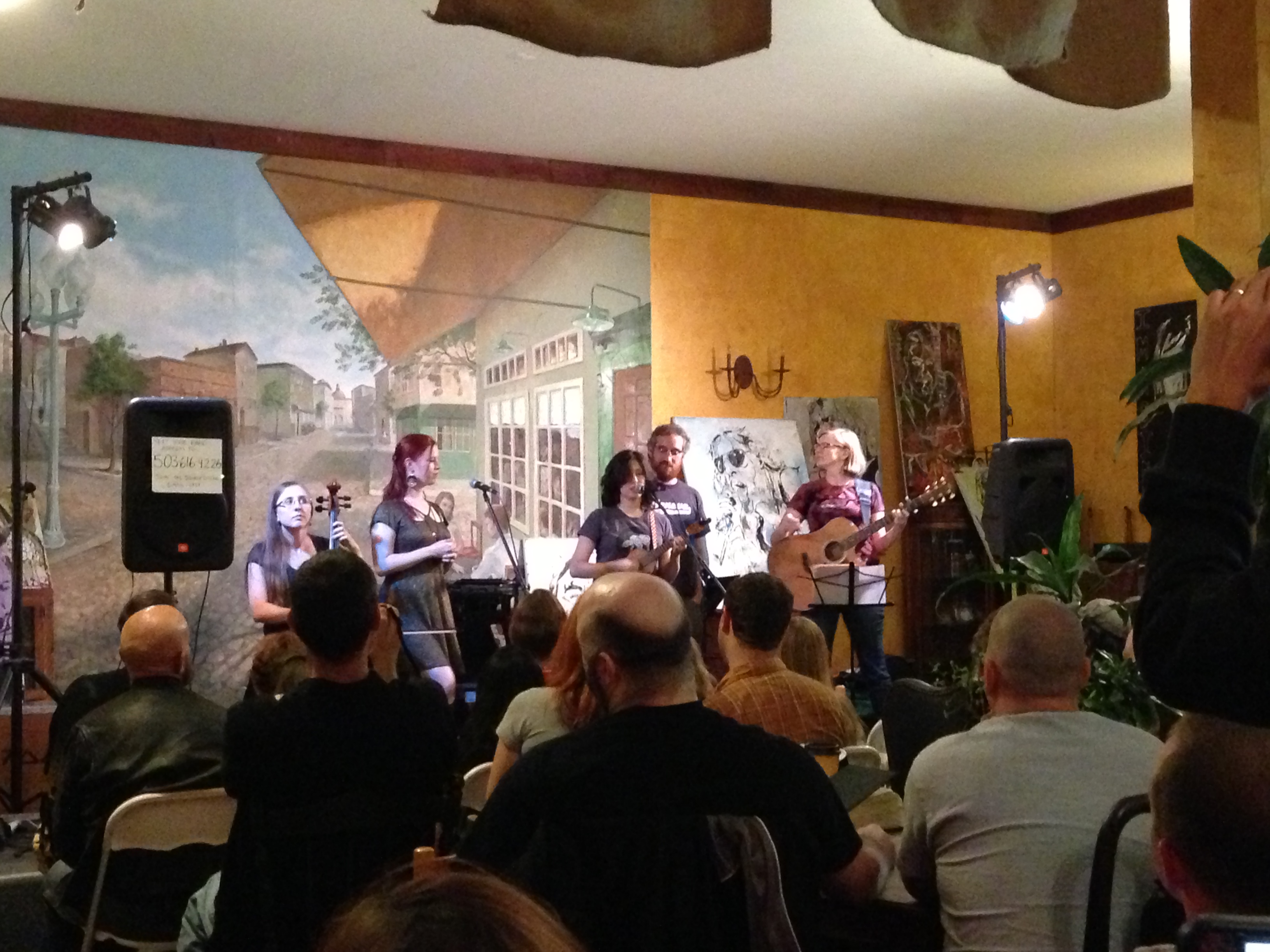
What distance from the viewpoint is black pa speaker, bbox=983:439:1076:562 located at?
4.34 m

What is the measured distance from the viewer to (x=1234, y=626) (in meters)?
0.87

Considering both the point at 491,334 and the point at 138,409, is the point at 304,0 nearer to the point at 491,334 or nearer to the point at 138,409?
the point at 138,409

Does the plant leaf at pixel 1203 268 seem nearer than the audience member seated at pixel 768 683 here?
Yes

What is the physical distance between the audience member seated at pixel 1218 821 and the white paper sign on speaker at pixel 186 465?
4.43 metres

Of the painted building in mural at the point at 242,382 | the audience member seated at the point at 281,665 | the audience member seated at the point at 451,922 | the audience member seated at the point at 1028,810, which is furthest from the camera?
the painted building in mural at the point at 242,382

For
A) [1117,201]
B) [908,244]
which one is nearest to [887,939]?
[908,244]

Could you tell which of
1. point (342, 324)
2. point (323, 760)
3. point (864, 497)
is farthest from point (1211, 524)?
point (342, 324)

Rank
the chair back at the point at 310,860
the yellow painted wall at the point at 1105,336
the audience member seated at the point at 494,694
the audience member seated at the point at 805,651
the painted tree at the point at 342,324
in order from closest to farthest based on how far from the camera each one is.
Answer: the chair back at the point at 310,860
the audience member seated at the point at 494,694
the audience member seated at the point at 805,651
the painted tree at the point at 342,324
the yellow painted wall at the point at 1105,336

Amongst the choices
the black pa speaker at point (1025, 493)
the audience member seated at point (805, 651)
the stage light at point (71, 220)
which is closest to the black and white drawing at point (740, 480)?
the black pa speaker at point (1025, 493)

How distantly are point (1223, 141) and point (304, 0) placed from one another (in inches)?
130

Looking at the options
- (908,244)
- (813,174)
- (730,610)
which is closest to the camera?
(730,610)

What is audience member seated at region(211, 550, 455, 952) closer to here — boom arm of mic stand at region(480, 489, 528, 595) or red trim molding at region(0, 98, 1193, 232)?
boom arm of mic stand at region(480, 489, 528, 595)

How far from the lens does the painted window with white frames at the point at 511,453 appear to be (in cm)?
665

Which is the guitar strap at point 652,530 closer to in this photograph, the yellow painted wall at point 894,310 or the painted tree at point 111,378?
the yellow painted wall at point 894,310
